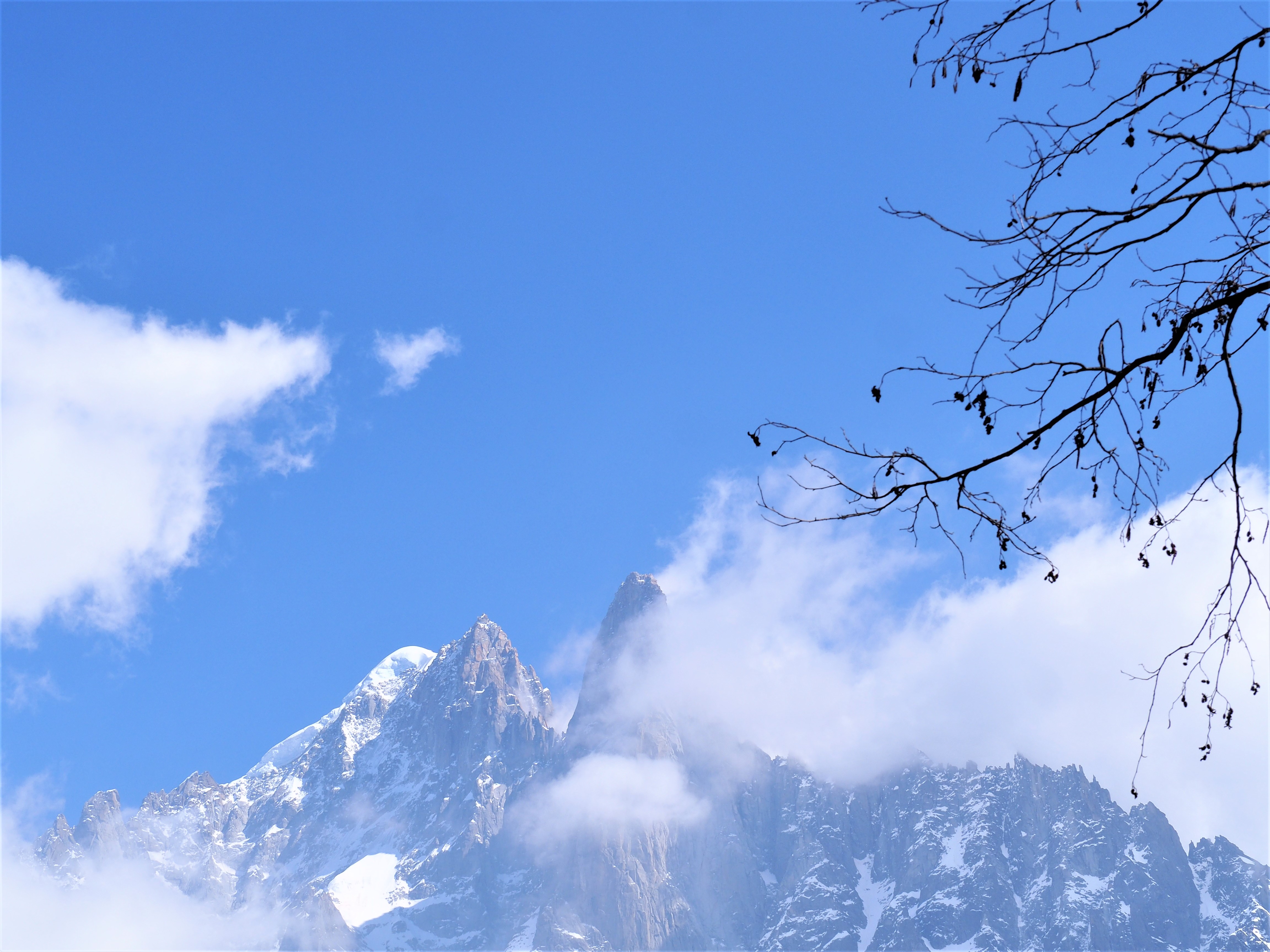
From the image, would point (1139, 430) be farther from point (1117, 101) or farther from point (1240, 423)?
point (1117, 101)

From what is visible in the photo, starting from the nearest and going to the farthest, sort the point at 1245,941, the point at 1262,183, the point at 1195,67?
the point at 1262,183 → the point at 1195,67 → the point at 1245,941

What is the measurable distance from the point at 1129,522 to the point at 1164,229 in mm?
1210

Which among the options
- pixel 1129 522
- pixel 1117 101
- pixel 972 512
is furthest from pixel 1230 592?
pixel 1117 101

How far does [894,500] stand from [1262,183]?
66.3 inches

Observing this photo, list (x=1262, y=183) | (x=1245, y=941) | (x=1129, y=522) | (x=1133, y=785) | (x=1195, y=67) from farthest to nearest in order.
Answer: (x=1245, y=941), (x=1133, y=785), (x=1129, y=522), (x=1195, y=67), (x=1262, y=183)

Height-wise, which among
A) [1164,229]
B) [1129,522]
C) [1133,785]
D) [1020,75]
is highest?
[1020,75]

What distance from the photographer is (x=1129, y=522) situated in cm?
456

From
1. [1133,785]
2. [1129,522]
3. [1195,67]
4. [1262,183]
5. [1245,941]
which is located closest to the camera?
[1262,183]

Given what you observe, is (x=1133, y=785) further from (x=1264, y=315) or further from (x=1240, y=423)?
(x=1264, y=315)

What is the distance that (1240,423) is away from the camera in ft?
13.4

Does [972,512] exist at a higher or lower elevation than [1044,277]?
lower

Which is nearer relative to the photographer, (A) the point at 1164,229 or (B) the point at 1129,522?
(A) the point at 1164,229

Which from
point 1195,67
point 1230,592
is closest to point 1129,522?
point 1230,592

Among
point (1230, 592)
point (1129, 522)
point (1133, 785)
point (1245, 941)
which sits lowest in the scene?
point (1133, 785)
